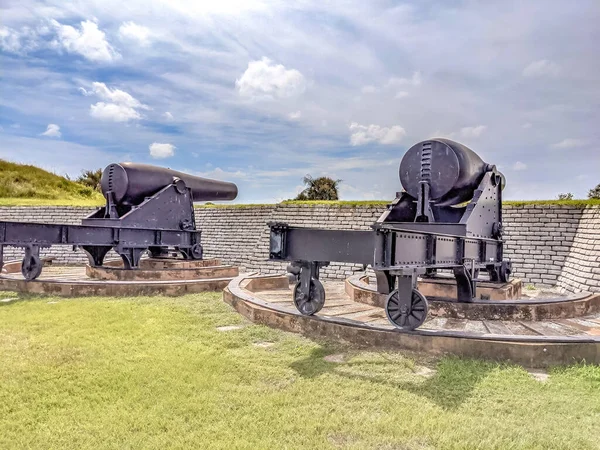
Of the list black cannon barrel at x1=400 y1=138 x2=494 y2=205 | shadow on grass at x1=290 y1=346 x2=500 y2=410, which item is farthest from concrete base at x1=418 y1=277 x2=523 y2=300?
shadow on grass at x1=290 y1=346 x2=500 y2=410

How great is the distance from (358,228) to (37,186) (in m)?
17.1

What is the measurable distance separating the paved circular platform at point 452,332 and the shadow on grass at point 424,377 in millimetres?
176

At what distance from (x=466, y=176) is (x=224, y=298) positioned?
340cm

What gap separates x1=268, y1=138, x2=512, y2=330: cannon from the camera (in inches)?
150

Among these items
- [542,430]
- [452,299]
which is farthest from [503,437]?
[452,299]

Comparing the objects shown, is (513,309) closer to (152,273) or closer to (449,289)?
(449,289)

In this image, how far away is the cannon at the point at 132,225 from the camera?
7.68 m

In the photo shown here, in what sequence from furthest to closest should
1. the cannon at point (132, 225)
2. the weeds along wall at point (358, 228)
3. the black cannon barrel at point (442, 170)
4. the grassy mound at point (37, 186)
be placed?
1. the grassy mound at point (37, 186)
2. the weeds along wall at point (358, 228)
3. the cannon at point (132, 225)
4. the black cannon barrel at point (442, 170)

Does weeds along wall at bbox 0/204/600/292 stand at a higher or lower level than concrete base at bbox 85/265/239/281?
higher

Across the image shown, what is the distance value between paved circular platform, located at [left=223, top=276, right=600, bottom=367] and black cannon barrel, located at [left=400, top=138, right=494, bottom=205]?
1462mm

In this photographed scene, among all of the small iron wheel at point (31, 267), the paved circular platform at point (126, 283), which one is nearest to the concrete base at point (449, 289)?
the paved circular platform at point (126, 283)

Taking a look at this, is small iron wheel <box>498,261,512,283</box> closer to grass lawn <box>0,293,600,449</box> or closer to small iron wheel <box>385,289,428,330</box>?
small iron wheel <box>385,289,428,330</box>

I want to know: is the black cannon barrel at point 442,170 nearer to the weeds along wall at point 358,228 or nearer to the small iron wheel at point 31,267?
the weeds along wall at point 358,228

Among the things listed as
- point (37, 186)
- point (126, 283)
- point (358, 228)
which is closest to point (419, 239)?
point (126, 283)
